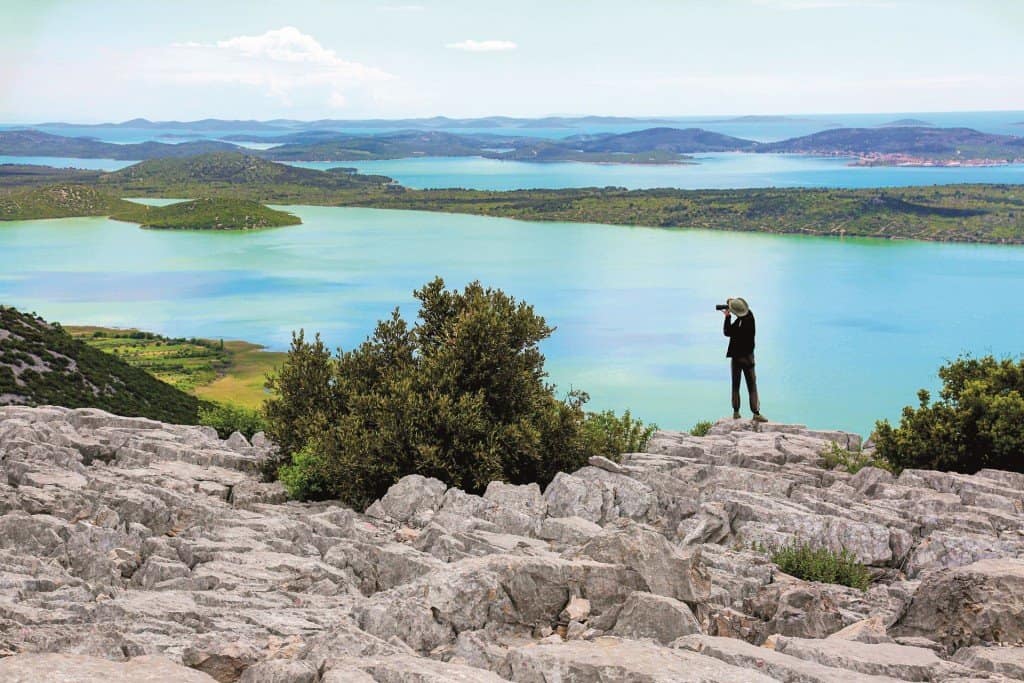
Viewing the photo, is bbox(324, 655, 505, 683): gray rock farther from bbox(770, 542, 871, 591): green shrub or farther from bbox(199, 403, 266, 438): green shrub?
bbox(199, 403, 266, 438): green shrub

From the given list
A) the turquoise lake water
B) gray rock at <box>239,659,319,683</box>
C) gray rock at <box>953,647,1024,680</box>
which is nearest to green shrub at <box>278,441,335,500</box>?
gray rock at <box>239,659,319,683</box>

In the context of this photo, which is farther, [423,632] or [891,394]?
[891,394]

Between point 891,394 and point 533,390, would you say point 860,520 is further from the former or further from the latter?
point 891,394

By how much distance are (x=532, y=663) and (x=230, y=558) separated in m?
6.70

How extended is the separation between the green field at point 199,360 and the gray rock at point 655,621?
68.9 m

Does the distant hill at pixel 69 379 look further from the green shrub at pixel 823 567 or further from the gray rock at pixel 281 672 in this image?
the gray rock at pixel 281 672

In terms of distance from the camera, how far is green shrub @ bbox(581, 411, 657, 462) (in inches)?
958

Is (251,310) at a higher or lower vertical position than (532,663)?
lower

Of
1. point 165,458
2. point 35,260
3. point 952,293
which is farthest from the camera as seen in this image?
point 35,260

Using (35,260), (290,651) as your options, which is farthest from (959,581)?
(35,260)

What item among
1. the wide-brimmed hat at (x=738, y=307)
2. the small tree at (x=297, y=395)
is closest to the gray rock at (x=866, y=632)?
the wide-brimmed hat at (x=738, y=307)

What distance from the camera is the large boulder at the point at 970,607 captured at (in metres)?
12.1

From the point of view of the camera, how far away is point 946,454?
25.3 metres

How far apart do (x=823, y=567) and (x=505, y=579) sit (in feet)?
20.3
